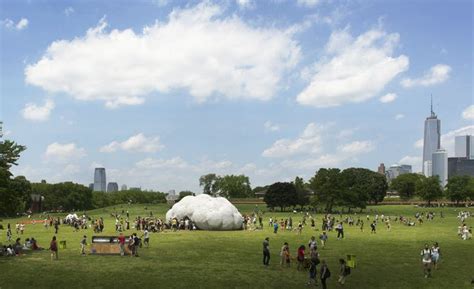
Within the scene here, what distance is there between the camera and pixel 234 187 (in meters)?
171

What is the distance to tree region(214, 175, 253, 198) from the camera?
17012cm

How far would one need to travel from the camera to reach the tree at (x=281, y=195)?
364 ft

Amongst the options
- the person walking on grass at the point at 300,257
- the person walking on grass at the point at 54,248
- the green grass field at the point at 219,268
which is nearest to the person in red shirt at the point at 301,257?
the person walking on grass at the point at 300,257

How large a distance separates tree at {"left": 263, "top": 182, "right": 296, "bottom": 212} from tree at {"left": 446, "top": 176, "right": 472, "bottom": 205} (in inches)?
1586

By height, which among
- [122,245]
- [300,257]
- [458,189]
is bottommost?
[122,245]

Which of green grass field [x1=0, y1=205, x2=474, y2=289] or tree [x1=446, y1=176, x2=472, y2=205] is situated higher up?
tree [x1=446, y1=176, x2=472, y2=205]

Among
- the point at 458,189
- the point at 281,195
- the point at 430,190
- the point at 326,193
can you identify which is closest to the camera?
the point at 326,193

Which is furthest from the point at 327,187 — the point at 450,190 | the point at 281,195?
the point at 450,190

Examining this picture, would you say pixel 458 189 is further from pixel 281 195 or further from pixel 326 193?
pixel 281 195

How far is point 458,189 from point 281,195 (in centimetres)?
4443

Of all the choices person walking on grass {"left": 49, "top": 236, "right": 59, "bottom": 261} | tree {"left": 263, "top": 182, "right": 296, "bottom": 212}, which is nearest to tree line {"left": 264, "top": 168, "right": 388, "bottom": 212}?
tree {"left": 263, "top": 182, "right": 296, "bottom": 212}

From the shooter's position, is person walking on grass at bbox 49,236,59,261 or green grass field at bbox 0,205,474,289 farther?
person walking on grass at bbox 49,236,59,261

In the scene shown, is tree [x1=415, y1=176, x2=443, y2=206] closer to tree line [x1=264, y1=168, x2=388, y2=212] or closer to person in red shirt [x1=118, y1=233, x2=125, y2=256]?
tree line [x1=264, y1=168, x2=388, y2=212]

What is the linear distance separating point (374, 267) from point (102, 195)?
157 meters
